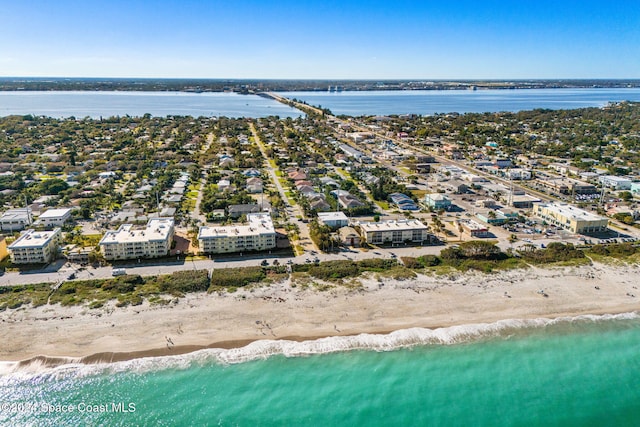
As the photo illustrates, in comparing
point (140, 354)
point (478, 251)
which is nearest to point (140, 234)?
point (140, 354)

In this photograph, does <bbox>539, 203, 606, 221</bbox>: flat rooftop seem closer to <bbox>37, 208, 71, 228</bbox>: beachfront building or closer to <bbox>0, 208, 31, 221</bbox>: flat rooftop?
<bbox>37, 208, 71, 228</bbox>: beachfront building

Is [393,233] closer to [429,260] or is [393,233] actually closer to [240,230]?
[429,260]

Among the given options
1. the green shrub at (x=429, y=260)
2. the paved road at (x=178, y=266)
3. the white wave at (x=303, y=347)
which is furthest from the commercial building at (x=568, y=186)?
the green shrub at (x=429, y=260)

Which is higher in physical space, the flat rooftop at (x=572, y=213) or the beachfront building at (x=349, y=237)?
the flat rooftop at (x=572, y=213)

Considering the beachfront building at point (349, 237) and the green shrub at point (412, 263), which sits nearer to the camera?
the green shrub at point (412, 263)

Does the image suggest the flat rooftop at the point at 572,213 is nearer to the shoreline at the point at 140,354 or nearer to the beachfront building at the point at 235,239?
the shoreline at the point at 140,354

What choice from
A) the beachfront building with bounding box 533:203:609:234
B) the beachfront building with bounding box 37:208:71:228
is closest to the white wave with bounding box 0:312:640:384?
the beachfront building with bounding box 533:203:609:234

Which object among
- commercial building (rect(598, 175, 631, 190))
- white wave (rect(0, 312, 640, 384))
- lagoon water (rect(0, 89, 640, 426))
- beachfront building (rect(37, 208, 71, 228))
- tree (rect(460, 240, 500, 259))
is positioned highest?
commercial building (rect(598, 175, 631, 190))
